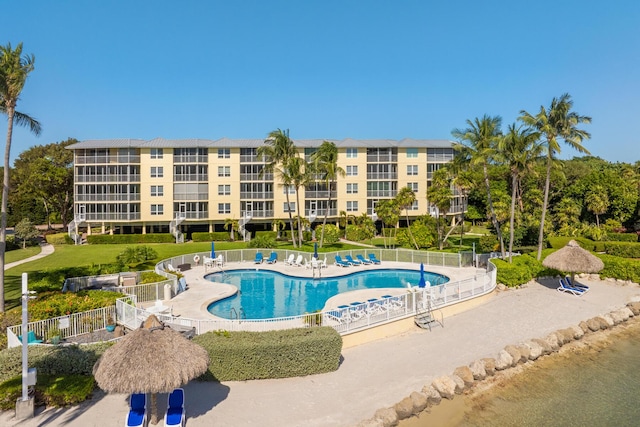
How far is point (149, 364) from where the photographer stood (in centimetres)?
905

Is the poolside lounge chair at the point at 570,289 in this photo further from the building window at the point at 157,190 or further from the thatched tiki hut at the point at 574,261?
the building window at the point at 157,190

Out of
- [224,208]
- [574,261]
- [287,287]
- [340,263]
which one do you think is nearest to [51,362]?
[287,287]

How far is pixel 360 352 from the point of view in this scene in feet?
47.8

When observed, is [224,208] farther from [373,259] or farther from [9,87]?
[9,87]

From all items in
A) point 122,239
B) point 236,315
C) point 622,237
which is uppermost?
point 622,237

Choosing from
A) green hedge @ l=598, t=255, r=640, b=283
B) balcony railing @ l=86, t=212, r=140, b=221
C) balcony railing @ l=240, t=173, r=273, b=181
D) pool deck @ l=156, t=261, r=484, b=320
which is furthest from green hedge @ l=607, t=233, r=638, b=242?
balcony railing @ l=86, t=212, r=140, b=221

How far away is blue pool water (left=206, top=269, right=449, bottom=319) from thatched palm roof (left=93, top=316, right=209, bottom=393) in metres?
9.62

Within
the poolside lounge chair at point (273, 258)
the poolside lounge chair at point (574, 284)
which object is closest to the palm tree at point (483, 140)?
the poolside lounge chair at point (574, 284)

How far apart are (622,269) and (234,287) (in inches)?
1034

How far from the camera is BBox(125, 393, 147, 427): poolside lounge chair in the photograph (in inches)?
356

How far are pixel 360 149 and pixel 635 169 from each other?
140 feet

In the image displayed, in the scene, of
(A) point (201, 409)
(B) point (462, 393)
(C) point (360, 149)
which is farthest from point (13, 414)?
(C) point (360, 149)

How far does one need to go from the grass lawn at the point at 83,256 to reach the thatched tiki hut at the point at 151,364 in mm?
13923

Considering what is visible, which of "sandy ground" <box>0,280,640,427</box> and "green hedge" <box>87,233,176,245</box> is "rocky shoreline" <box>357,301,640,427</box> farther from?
"green hedge" <box>87,233,176,245</box>
